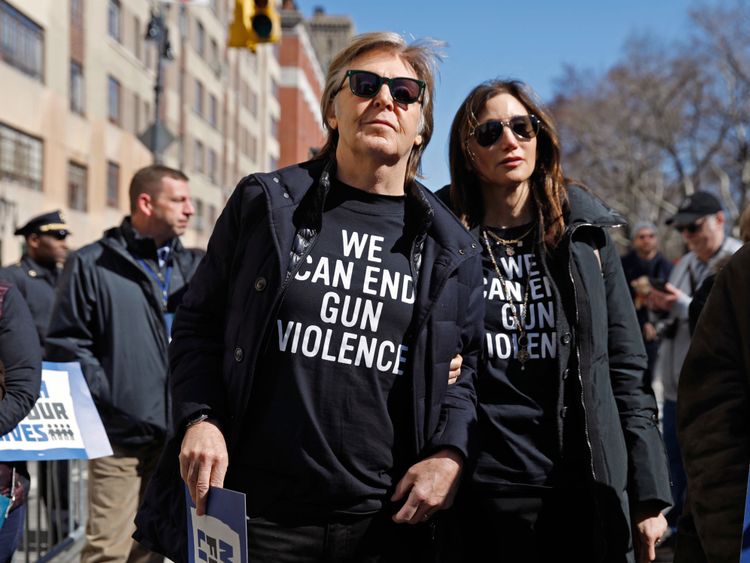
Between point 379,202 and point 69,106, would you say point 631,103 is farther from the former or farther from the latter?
point 379,202

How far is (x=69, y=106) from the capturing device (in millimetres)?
28297

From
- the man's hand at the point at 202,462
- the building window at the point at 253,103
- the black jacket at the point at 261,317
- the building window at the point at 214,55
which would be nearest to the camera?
the man's hand at the point at 202,462

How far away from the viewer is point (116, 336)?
4887 mm

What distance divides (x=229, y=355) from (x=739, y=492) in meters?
1.27

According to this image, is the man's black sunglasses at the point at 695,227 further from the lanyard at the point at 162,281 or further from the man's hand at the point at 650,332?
the lanyard at the point at 162,281

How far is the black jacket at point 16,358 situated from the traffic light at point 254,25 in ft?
24.5

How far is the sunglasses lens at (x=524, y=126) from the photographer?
3227 millimetres

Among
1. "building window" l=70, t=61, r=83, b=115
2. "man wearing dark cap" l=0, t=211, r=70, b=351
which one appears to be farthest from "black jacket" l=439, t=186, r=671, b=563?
"building window" l=70, t=61, r=83, b=115

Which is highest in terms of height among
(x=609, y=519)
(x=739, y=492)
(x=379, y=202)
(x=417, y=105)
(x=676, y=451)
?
(x=417, y=105)

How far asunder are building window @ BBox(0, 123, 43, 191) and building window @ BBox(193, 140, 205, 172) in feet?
61.4

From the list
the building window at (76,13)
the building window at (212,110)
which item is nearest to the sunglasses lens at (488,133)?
the building window at (76,13)

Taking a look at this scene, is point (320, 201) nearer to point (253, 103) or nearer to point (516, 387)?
point (516, 387)

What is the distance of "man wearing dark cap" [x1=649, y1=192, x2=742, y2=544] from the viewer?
6340mm

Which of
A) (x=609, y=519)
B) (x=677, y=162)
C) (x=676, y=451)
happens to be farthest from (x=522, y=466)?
(x=677, y=162)
